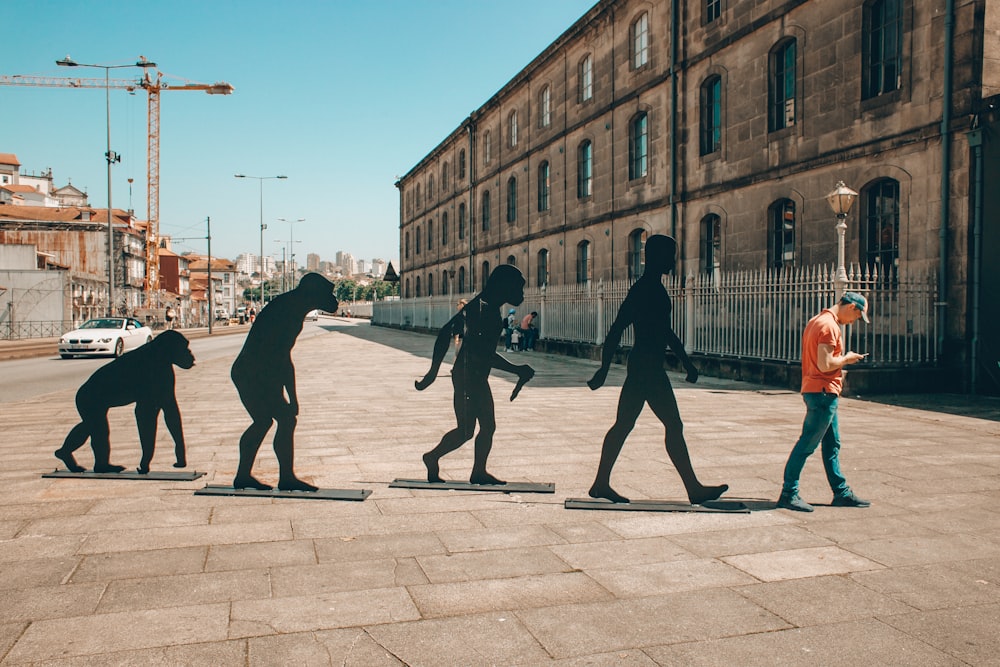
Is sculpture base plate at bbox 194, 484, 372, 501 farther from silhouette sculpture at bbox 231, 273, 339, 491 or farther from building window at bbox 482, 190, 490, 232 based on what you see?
building window at bbox 482, 190, 490, 232

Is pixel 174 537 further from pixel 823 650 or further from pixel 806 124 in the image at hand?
pixel 806 124

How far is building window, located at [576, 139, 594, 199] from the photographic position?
27.2 m

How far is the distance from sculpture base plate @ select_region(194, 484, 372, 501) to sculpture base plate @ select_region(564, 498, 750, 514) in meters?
1.66

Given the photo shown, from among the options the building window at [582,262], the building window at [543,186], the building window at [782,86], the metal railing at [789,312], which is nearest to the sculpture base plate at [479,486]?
the metal railing at [789,312]

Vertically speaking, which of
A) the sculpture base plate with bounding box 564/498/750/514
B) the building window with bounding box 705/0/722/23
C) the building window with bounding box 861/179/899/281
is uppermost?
the building window with bounding box 705/0/722/23

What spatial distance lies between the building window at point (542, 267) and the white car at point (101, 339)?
15141 millimetres

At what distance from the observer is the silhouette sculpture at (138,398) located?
6.51 metres

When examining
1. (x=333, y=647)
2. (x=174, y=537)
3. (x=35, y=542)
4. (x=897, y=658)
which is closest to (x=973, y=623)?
(x=897, y=658)

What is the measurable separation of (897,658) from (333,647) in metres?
2.42

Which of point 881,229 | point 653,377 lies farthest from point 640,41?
point 653,377

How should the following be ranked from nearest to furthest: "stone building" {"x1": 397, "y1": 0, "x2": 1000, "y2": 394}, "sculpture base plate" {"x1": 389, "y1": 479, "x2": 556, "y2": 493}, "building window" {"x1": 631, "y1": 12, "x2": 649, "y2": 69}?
"sculpture base plate" {"x1": 389, "y1": 479, "x2": 556, "y2": 493}
"stone building" {"x1": 397, "y1": 0, "x2": 1000, "y2": 394}
"building window" {"x1": 631, "y1": 12, "x2": 649, "y2": 69}

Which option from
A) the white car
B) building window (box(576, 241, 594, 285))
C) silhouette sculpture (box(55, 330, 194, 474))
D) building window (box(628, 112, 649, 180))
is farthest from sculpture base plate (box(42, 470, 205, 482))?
building window (box(576, 241, 594, 285))

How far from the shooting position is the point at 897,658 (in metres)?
3.19

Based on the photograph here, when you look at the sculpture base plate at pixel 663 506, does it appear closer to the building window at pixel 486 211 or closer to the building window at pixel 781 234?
the building window at pixel 781 234
